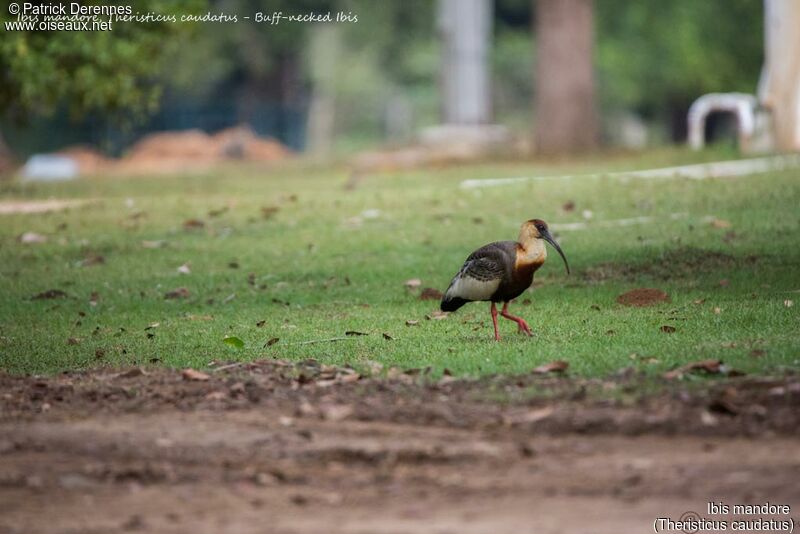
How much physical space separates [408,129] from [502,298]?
44.7 metres

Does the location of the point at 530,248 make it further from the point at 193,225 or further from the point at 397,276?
the point at 193,225

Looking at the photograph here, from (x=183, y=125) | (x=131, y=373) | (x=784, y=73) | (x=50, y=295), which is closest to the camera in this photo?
(x=131, y=373)

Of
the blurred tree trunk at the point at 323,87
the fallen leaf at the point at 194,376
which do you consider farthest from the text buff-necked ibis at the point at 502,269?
the blurred tree trunk at the point at 323,87

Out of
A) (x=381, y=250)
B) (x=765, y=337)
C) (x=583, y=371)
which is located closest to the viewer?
(x=583, y=371)

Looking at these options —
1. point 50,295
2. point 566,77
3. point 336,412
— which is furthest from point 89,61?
point 336,412

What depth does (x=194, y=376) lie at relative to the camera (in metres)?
8.68

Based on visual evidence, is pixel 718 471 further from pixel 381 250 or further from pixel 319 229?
pixel 319 229

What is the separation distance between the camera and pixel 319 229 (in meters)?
16.8

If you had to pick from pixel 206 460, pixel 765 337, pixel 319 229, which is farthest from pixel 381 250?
pixel 206 460

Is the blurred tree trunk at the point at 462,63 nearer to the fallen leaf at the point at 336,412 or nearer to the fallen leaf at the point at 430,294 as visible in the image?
the fallen leaf at the point at 430,294

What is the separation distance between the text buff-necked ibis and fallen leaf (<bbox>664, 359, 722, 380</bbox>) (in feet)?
5.72

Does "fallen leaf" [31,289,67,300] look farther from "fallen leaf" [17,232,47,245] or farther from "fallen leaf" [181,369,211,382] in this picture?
"fallen leaf" [181,369,211,382]

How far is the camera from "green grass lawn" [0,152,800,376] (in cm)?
954

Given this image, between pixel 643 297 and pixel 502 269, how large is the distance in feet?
6.54
